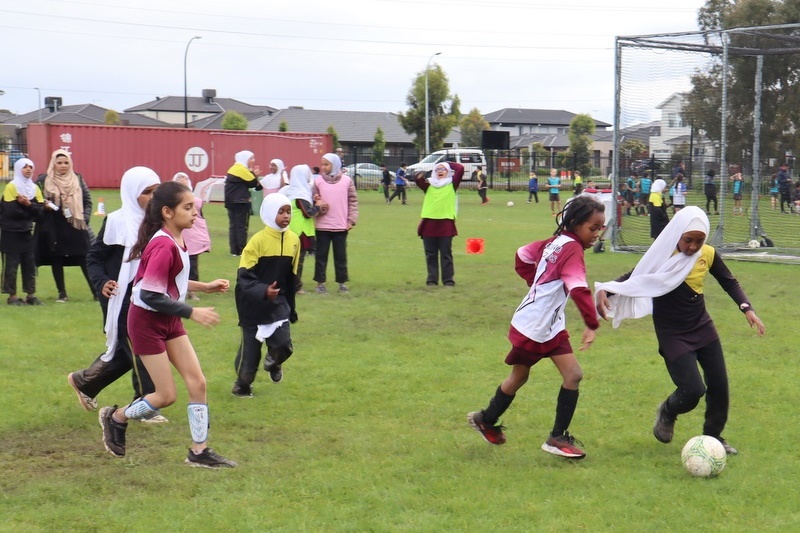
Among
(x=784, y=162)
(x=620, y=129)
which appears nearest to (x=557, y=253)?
(x=620, y=129)

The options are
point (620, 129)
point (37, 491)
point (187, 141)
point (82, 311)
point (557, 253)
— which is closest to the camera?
point (37, 491)

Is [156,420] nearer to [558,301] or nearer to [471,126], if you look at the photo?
[558,301]

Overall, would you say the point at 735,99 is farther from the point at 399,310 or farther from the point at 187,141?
the point at 187,141

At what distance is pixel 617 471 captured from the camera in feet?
19.6

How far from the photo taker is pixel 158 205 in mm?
5836

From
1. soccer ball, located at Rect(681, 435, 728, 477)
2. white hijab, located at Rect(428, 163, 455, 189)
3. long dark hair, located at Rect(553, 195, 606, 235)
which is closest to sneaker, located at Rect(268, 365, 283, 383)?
long dark hair, located at Rect(553, 195, 606, 235)

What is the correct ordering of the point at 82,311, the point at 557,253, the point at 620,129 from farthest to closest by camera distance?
1. the point at 620,129
2. the point at 82,311
3. the point at 557,253

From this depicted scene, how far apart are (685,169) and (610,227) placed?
6.26 ft

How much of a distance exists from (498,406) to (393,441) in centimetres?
82

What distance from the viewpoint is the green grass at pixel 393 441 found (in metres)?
5.23

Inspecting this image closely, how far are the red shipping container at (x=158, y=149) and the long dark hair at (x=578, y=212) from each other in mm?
31961

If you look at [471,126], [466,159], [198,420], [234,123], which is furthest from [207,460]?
[471,126]

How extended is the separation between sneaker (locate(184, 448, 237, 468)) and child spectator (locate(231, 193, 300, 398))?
1838mm

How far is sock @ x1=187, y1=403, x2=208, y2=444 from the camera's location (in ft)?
19.3
